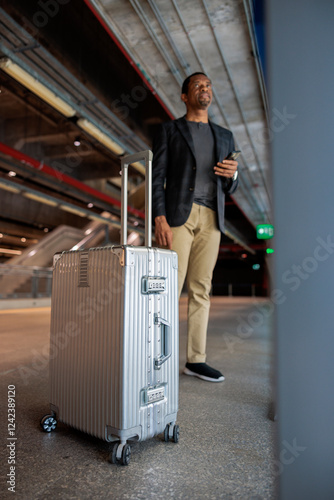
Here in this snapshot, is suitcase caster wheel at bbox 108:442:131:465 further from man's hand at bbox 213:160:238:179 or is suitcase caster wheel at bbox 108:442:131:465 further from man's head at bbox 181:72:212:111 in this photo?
man's head at bbox 181:72:212:111

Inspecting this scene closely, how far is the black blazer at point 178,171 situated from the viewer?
1.76m

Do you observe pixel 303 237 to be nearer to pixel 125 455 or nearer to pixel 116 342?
pixel 116 342

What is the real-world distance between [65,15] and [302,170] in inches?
246

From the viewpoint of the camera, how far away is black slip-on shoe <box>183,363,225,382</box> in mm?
1748

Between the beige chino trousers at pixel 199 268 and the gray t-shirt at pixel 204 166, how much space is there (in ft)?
0.17

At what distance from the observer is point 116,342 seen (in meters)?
0.92

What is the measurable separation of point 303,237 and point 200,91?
1.54 metres

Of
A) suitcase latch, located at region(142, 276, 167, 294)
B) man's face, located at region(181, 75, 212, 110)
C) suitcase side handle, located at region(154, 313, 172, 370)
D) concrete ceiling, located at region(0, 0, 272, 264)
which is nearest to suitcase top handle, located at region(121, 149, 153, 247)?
suitcase latch, located at region(142, 276, 167, 294)

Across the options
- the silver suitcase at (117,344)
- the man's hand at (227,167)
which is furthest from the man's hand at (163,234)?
the silver suitcase at (117,344)

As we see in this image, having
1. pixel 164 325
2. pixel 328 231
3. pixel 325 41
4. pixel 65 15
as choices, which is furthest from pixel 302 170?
pixel 65 15

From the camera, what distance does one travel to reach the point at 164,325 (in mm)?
1038

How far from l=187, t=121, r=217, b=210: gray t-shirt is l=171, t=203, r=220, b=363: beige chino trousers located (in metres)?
0.05

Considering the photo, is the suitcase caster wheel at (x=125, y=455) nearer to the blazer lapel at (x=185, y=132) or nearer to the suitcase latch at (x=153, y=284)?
the suitcase latch at (x=153, y=284)

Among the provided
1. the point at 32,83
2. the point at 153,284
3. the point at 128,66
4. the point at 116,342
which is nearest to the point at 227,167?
the point at 153,284
